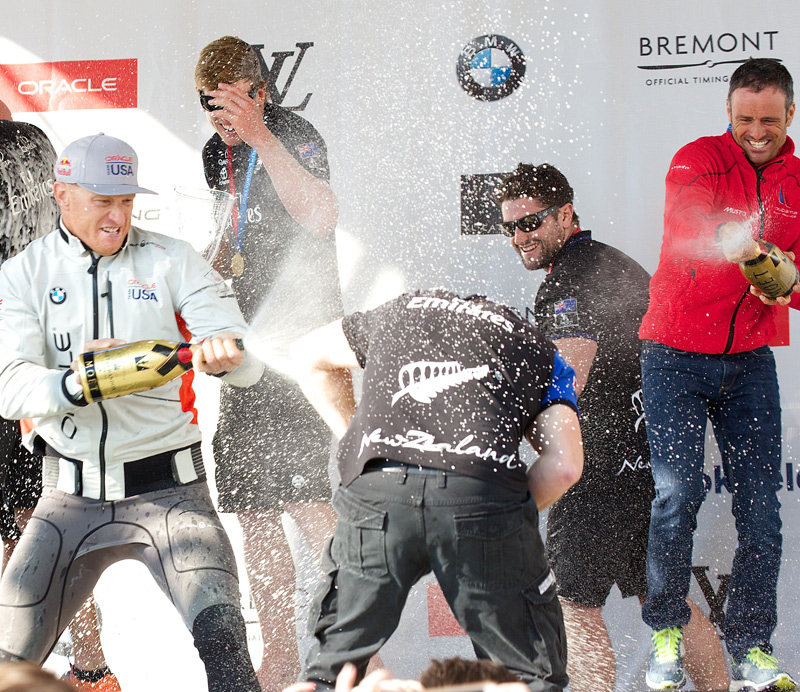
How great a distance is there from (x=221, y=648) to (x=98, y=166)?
5.44 ft

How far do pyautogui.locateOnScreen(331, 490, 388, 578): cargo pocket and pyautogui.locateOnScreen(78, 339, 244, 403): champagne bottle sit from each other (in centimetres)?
84

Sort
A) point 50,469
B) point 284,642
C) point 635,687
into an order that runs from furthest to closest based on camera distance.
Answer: point 284,642 < point 635,687 < point 50,469

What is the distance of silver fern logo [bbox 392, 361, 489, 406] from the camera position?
7.49 feet

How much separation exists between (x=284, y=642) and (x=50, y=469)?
3.85ft

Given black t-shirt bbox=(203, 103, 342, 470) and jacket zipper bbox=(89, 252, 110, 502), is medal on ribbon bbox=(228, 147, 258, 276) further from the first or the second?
jacket zipper bbox=(89, 252, 110, 502)

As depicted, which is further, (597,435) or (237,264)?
(237,264)

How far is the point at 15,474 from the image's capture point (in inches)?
138

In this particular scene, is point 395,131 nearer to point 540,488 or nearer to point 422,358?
point 422,358

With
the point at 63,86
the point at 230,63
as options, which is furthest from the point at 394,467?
the point at 63,86

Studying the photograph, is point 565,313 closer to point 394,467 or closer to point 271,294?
point 271,294

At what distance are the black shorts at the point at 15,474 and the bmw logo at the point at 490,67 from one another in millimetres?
2168

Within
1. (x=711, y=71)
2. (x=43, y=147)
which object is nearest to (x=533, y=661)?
(x=711, y=71)

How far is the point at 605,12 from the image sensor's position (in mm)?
3385

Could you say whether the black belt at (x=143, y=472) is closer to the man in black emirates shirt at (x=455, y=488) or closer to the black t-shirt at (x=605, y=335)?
the man in black emirates shirt at (x=455, y=488)
